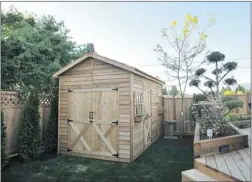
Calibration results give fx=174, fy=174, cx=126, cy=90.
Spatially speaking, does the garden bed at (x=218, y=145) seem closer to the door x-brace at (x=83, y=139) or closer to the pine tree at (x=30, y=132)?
the door x-brace at (x=83, y=139)

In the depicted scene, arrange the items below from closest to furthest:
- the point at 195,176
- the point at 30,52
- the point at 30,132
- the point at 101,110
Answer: the point at 195,176 → the point at 30,132 → the point at 101,110 → the point at 30,52

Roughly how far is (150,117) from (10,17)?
23.2ft

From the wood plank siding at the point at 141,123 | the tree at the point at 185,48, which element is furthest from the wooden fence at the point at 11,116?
the tree at the point at 185,48

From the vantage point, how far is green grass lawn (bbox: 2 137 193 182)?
355 centimetres

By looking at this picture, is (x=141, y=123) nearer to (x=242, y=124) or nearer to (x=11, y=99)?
(x=242, y=124)

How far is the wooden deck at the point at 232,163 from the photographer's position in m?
2.42

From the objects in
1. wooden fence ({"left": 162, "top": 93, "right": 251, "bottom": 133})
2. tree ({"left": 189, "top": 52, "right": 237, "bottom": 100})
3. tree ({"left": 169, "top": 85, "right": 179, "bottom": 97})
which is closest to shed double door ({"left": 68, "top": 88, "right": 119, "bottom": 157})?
tree ({"left": 189, "top": 52, "right": 237, "bottom": 100})

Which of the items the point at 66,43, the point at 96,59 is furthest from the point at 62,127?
the point at 66,43

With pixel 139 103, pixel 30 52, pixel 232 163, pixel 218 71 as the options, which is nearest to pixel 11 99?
pixel 30 52

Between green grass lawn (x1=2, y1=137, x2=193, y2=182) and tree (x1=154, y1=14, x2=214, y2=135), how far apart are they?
3577 mm

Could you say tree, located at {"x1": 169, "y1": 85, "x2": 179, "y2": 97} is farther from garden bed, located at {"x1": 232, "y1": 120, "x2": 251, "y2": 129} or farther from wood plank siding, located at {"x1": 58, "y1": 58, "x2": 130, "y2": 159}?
wood plank siding, located at {"x1": 58, "y1": 58, "x2": 130, "y2": 159}

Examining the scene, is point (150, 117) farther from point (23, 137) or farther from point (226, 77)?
point (23, 137)

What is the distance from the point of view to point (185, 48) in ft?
25.9

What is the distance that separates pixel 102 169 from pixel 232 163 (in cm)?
265
